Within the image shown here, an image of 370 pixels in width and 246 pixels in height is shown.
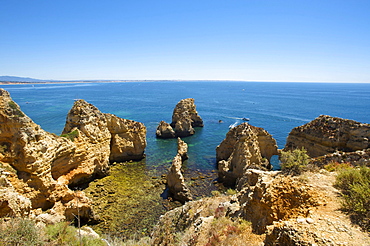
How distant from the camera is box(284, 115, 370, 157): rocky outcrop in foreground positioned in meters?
19.1

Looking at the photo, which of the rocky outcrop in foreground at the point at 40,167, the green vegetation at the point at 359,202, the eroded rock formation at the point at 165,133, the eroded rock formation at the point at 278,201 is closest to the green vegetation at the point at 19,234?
the rocky outcrop in foreground at the point at 40,167

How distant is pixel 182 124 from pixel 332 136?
108 ft

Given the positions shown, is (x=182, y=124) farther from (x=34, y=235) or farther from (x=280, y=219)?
(x=280, y=219)

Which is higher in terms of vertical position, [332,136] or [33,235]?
[332,136]

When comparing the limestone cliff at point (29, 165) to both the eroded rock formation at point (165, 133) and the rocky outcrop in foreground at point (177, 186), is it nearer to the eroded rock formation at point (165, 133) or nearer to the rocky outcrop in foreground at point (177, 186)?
the rocky outcrop in foreground at point (177, 186)

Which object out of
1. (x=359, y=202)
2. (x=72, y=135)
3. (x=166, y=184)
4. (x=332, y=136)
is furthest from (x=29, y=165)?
(x=332, y=136)

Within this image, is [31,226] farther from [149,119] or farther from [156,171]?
[149,119]

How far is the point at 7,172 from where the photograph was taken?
1495 cm

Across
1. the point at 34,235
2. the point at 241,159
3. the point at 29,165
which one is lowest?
the point at 241,159

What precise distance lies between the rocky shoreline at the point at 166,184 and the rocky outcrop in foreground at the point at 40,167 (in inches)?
2.8

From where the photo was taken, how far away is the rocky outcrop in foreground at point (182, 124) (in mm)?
47094

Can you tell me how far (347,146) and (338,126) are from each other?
221 centimetres

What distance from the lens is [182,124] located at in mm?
50094

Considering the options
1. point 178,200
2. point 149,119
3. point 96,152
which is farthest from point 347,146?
point 149,119
